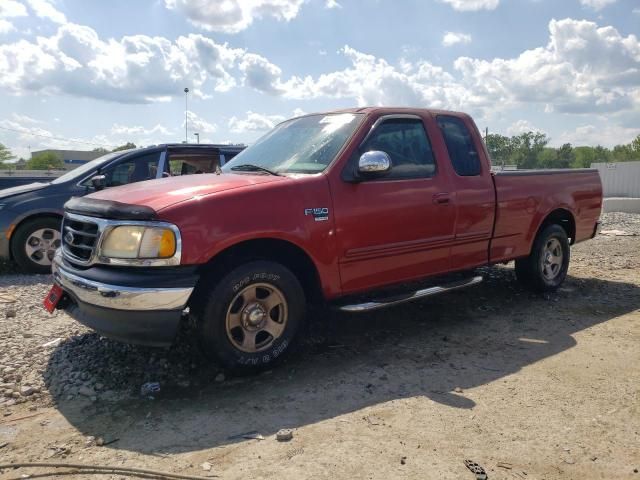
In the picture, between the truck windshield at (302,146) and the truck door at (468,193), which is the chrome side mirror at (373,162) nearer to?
the truck windshield at (302,146)

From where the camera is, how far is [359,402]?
351cm

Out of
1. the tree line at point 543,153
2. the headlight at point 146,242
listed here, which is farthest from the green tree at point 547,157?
the headlight at point 146,242

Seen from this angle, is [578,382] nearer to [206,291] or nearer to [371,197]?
[371,197]

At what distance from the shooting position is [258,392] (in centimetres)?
370

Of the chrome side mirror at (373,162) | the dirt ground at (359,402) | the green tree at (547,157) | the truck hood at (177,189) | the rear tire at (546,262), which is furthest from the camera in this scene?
the green tree at (547,157)

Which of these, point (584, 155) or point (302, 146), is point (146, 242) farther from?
point (584, 155)

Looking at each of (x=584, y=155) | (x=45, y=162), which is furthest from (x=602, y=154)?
(x=45, y=162)

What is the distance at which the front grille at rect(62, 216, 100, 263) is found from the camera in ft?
12.0

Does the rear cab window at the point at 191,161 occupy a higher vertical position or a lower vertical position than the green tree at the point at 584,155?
lower

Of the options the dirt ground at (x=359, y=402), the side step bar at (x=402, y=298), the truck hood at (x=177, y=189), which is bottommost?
the dirt ground at (x=359, y=402)

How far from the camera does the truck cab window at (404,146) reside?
15.2 feet

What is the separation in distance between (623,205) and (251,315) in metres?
18.8

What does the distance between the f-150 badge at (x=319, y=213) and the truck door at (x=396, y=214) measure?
4.0 inches

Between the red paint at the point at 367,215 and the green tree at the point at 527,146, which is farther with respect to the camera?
the green tree at the point at 527,146
